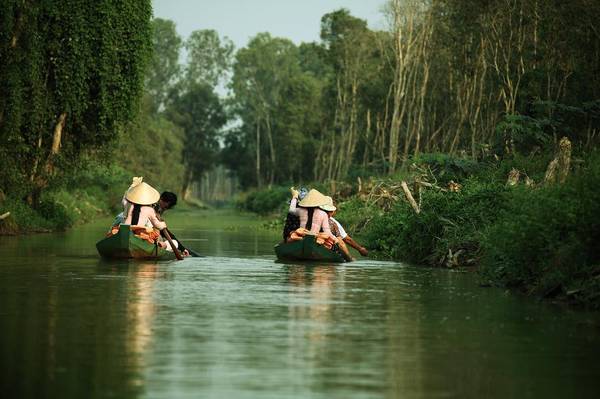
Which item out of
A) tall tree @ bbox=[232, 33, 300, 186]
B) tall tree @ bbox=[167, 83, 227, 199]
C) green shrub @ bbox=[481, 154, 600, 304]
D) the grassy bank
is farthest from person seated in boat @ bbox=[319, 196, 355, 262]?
tall tree @ bbox=[167, 83, 227, 199]

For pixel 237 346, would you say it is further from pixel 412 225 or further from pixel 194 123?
pixel 194 123

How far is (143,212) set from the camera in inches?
1066

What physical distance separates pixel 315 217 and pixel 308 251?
0.80 m

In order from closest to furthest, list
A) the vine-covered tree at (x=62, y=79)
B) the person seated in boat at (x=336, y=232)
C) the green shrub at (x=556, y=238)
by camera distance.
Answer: the green shrub at (x=556, y=238) < the person seated in boat at (x=336, y=232) < the vine-covered tree at (x=62, y=79)

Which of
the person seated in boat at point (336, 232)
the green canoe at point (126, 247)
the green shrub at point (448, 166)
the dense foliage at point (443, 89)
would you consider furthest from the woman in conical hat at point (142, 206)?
the dense foliage at point (443, 89)

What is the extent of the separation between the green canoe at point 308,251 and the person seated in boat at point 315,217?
0.24 m

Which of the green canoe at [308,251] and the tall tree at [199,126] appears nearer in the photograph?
the green canoe at [308,251]

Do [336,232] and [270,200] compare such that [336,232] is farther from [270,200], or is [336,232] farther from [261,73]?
[261,73]

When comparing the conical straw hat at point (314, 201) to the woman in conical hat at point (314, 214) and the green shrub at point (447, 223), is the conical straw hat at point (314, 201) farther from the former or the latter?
the green shrub at point (447, 223)

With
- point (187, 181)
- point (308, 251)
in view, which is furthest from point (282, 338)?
point (187, 181)

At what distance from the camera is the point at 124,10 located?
42.5 metres

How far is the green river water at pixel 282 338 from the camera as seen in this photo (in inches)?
409

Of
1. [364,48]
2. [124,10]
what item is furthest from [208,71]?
[124,10]

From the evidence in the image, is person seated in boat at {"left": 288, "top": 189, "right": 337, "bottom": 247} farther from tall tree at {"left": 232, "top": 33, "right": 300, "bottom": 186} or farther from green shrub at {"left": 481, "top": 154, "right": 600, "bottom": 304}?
tall tree at {"left": 232, "top": 33, "right": 300, "bottom": 186}
